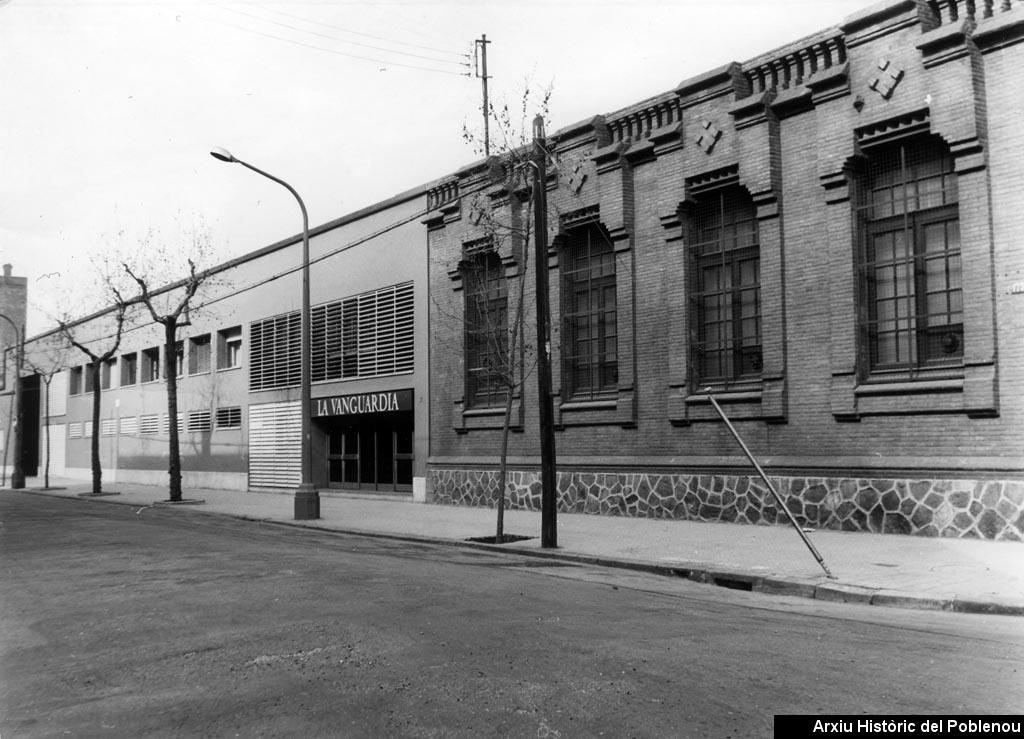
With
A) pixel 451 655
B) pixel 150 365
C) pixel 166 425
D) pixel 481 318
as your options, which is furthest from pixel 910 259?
pixel 150 365

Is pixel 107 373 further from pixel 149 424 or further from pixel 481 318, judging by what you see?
pixel 481 318

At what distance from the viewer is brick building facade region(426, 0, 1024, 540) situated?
13.6m

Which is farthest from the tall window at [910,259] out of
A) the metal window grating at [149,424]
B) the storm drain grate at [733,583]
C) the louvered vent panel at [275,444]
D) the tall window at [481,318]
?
the metal window grating at [149,424]

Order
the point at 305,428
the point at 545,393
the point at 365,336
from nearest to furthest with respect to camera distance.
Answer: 1. the point at 545,393
2. the point at 305,428
3. the point at 365,336

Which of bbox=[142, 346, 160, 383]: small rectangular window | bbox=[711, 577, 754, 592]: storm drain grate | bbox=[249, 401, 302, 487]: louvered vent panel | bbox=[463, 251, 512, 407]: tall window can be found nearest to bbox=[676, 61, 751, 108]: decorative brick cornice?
bbox=[463, 251, 512, 407]: tall window

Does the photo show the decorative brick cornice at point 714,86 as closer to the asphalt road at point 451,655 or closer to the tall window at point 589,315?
the tall window at point 589,315

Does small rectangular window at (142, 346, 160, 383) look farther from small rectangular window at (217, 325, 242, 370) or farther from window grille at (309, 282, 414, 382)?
window grille at (309, 282, 414, 382)

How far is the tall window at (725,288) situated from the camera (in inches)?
677

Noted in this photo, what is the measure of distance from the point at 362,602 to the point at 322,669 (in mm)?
2416

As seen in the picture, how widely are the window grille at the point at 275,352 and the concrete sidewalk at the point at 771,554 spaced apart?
10.5 meters

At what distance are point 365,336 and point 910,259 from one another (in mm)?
16389

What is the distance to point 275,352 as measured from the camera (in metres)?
31.5

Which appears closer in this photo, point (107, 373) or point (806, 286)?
point (806, 286)

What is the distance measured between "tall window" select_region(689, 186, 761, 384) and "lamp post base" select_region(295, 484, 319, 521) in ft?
28.2
